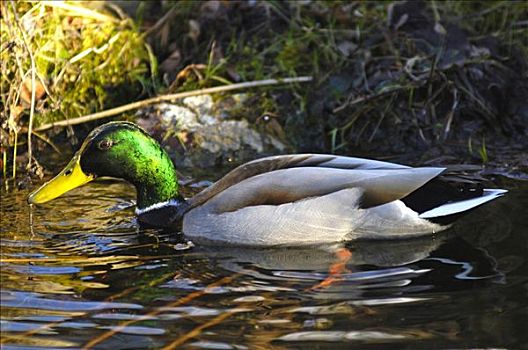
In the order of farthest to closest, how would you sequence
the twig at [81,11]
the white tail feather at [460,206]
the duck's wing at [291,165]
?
the twig at [81,11]
the duck's wing at [291,165]
the white tail feather at [460,206]

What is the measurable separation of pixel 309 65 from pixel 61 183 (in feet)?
7.54

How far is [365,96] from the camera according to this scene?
657cm

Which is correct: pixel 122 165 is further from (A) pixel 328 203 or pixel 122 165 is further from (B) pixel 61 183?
(A) pixel 328 203

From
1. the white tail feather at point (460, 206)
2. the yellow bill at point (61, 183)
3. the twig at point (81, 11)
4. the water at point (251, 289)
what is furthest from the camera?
the twig at point (81, 11)

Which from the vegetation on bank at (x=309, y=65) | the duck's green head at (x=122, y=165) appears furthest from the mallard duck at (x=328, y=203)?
the vegetation on bank at (x=309, y=65)

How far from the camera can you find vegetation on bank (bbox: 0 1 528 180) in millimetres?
6523

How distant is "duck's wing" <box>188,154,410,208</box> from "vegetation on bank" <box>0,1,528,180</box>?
129cm

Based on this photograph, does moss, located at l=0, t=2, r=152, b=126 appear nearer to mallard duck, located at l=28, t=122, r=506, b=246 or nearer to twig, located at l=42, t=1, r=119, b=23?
twig, located at l=42, t=1, r=119, b=23

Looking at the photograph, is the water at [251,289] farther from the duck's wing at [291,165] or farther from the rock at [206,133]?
the rock at [206,133]

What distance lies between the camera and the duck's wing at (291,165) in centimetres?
503

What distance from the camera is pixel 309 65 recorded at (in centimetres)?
698

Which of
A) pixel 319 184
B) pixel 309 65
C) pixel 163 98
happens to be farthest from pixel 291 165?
pixel 309 65

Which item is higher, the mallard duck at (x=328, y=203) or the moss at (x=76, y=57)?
the moss at (x=76, y=57)

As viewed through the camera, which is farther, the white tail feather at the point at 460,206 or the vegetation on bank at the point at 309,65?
the vegetation on bank at the point at 309,65
